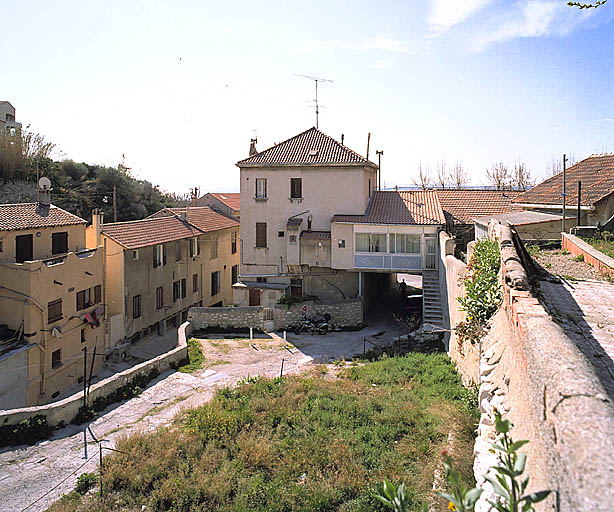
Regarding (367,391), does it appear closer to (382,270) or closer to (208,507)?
(208,507)

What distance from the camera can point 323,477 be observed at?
27.3 ft

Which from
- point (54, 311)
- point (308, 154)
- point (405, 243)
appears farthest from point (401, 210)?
point (54, 311)

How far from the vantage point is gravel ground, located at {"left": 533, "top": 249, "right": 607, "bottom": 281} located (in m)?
10.5

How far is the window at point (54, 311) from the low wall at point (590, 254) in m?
20.5

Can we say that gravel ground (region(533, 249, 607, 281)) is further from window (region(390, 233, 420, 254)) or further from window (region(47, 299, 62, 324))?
window (region(47, 299, 62, 324))

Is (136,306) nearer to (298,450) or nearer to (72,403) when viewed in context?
(72,403)

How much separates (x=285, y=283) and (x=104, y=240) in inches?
392

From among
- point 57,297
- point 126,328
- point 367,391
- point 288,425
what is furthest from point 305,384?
point 126,328

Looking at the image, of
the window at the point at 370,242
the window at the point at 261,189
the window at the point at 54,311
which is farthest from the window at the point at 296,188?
the window at the point at 54,311

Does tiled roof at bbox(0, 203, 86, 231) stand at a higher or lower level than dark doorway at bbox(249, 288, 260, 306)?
higher

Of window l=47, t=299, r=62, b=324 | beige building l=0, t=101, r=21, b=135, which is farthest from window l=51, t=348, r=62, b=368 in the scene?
beige building l=0, t=101, r=21, b=135

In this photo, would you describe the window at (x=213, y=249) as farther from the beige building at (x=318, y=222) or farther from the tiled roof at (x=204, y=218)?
the beige building at (x=318, y=222)

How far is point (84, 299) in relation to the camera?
2389 cm

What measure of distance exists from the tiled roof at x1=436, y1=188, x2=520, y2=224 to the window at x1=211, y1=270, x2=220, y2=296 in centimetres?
1690
